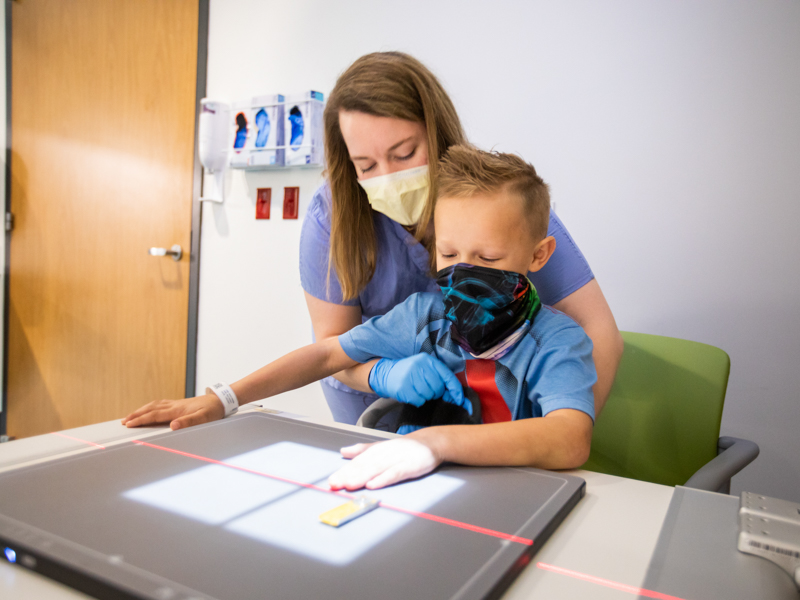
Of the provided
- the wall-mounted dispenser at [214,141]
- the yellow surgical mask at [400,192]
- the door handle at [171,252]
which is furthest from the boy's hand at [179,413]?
the door handle at [171,252]

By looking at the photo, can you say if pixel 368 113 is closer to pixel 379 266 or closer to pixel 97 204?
pixel 379 266

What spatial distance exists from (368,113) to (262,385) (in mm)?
544

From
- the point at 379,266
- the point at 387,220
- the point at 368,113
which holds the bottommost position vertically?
the point at 379,266

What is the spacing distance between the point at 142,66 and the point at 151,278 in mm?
959

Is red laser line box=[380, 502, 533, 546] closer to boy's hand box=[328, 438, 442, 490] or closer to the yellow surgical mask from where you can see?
boy's hand box=[328, 438, 442, 490]

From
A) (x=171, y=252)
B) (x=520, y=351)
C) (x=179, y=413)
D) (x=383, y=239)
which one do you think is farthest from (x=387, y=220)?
(x=171, y=252)

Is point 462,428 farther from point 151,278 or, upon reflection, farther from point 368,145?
point 151,278

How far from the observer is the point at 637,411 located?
121cm

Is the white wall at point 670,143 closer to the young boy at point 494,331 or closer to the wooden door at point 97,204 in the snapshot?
the young boy at point 494,331

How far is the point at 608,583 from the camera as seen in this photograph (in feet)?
1.49

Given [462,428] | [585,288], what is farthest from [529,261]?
[462,428]

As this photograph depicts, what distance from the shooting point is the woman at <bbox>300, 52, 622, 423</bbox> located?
1.08 metres

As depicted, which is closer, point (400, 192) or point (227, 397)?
point (227, 397)

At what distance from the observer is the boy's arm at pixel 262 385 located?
2.82 ft
